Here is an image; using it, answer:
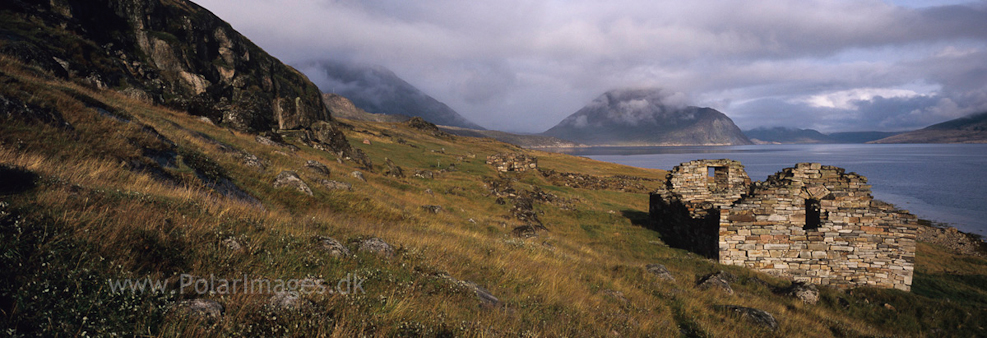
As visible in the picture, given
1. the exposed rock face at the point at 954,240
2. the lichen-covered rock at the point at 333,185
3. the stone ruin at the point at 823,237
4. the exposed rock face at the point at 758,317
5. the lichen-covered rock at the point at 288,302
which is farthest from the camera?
the exposed rock face at the point at 954,240

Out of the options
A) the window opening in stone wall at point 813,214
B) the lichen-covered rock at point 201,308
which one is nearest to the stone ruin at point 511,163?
the window opening in stone wall at point 813,214

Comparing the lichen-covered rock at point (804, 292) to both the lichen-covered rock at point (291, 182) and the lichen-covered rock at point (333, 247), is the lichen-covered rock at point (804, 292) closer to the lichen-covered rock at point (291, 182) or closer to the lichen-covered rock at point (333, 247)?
the lichen-covered rock at point (333, 247)

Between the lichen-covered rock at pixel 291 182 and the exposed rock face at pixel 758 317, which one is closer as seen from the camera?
the exposed rock face at pixel 758 317

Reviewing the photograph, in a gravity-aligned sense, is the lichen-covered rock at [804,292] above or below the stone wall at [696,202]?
below

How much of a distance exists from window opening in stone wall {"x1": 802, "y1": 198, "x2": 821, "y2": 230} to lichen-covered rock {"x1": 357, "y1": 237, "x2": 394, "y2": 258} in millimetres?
18140

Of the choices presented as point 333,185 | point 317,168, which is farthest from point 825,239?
point 317,168

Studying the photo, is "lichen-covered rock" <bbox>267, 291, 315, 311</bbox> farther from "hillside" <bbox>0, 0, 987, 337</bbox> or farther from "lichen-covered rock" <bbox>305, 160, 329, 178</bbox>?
"lichen-covered rock" <bbox>305, 160, 329, 178</bbox>

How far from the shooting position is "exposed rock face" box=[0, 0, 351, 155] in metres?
26.7

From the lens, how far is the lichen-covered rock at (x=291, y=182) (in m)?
12.2

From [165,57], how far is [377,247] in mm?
66983

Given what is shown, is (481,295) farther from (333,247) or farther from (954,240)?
(954,240)

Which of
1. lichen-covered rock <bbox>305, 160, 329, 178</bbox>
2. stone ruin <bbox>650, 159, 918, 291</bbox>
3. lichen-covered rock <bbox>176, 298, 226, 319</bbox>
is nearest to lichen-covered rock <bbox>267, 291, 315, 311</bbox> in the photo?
lichen-covered rock <bbox>176, 298, 226, 319</bbox>

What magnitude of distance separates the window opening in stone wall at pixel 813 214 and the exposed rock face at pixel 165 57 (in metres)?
33.3

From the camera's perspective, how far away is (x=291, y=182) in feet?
40.5
